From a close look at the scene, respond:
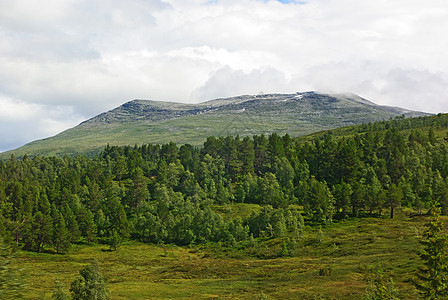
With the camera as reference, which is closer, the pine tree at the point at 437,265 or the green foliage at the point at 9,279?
the green foliage at the point at 9,279

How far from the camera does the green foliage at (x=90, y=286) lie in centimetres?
5197

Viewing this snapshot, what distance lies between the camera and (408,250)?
86.5 m

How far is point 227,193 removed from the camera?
528ft

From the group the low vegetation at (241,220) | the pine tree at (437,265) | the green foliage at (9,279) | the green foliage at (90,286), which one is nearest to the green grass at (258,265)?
the low vegetation at (241,220)

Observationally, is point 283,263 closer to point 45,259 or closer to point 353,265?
point 353,265

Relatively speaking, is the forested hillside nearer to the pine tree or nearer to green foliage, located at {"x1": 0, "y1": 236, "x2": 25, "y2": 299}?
the pine tree

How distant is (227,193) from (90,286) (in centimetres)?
11048

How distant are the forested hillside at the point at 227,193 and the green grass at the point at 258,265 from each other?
770 cm

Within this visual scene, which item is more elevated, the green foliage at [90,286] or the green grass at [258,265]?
the green foliage at [90,286]

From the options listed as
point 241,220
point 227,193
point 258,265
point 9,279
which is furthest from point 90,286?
point 227,193

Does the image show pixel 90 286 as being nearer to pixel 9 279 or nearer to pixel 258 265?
pixel 9 279

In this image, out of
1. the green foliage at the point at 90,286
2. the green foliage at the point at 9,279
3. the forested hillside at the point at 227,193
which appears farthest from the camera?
the forested hillside at the point at 227,193

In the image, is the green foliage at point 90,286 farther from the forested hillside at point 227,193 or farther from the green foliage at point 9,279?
the forested hillside at point 227,193

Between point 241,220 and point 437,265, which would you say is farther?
point 241,220
